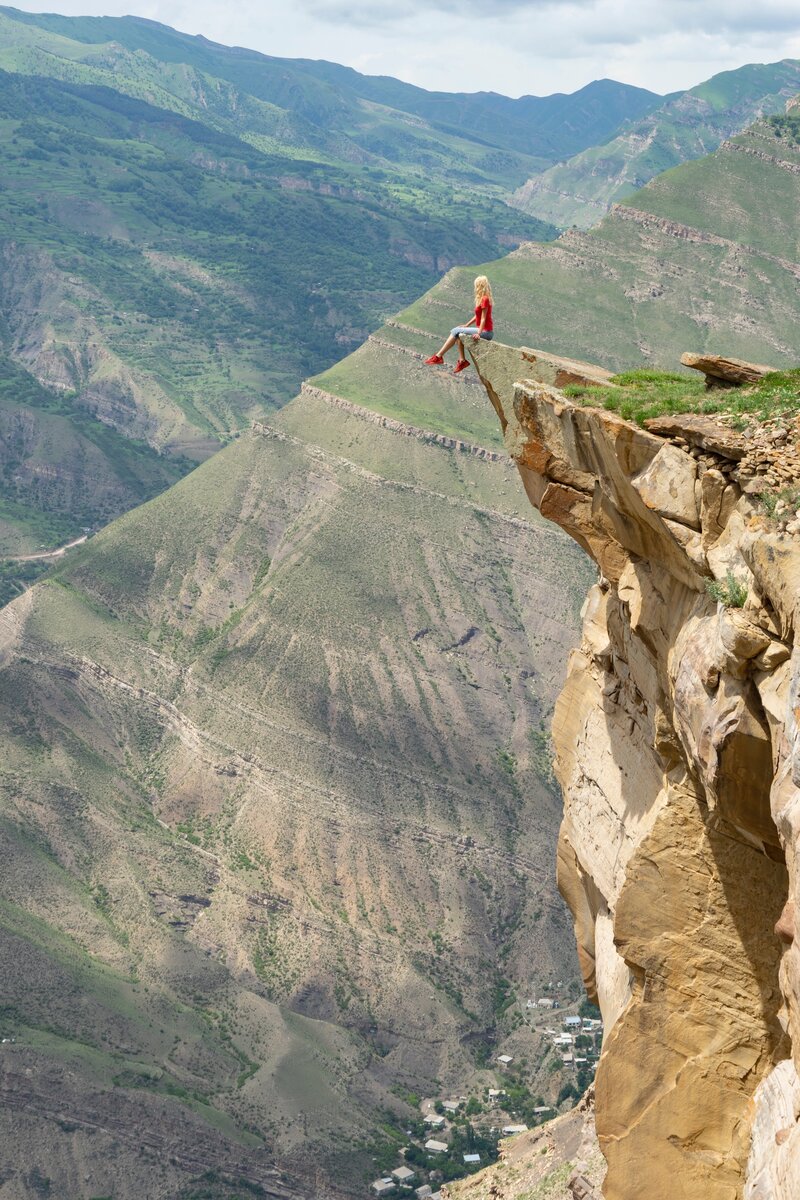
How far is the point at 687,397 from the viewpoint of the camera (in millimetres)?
25266

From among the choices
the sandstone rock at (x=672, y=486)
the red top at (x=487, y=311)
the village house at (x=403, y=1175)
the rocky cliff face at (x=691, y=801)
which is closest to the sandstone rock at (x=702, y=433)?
the rocky cliff face at (x=691, y=801)

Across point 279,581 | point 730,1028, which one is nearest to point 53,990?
point 279,581

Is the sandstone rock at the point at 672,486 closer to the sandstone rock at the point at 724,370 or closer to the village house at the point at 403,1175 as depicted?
the sandstone rock at the point at 724,370

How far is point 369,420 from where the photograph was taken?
15762 cm

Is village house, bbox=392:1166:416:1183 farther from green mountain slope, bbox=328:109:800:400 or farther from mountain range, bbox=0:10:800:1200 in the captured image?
green mountain slope, bbox=328:109:800:400

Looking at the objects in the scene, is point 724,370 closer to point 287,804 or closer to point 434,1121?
point 434,1121

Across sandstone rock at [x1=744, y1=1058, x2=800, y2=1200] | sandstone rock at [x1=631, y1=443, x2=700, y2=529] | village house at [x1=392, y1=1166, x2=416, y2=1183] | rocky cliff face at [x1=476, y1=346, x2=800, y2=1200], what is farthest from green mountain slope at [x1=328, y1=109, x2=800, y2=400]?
sandstone rock at [x1=744, y1=1058, x2=800, y2=1200]

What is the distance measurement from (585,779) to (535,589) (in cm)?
A: 12687

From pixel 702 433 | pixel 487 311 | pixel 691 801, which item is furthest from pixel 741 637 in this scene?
pixel 487 311

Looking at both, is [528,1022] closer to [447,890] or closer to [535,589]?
[447,890]

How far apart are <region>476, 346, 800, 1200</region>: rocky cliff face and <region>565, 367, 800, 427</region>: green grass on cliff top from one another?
465 millimetres

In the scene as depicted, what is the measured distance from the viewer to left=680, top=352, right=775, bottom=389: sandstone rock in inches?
1028

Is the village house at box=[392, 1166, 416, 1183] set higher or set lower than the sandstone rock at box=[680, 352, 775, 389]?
lower

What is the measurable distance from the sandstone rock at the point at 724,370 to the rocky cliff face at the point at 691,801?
84.5 inches
